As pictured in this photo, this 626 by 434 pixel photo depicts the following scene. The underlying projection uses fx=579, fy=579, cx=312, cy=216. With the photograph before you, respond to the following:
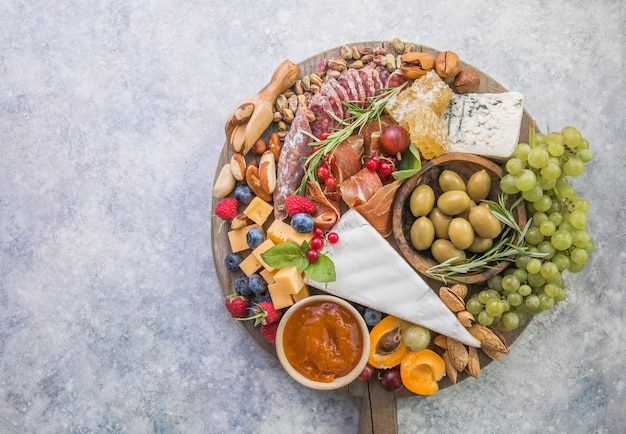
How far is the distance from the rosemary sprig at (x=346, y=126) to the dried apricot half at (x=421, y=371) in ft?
1.98

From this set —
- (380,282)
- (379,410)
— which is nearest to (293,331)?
(380,282)

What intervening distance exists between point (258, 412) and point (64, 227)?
97 centimetres

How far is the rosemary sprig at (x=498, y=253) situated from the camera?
1645 millimetres

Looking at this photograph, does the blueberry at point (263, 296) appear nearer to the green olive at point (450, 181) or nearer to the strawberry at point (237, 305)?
the strawberry at point (237, 305)

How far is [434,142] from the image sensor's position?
165 centimetres

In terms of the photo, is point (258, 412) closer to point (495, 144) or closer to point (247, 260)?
point (247, 260)

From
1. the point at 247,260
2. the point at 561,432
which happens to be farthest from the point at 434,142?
the point at 561,432

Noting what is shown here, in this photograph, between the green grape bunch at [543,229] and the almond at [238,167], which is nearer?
the green grape bunch at [543,229]

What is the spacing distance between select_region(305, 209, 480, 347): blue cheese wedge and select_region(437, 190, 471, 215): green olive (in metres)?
0.19

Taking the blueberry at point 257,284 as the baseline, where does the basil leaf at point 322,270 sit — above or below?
above

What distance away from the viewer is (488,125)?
170 centimetres

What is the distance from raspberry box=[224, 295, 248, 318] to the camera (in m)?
1.75

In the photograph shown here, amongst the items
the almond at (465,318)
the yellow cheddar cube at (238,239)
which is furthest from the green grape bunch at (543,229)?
the yellow cheddar cube at (238,239)

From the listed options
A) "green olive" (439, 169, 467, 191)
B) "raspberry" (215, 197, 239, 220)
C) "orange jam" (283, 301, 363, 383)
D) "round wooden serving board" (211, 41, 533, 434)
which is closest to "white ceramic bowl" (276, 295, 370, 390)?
"orange jam" (283, 301, 363, 383)
